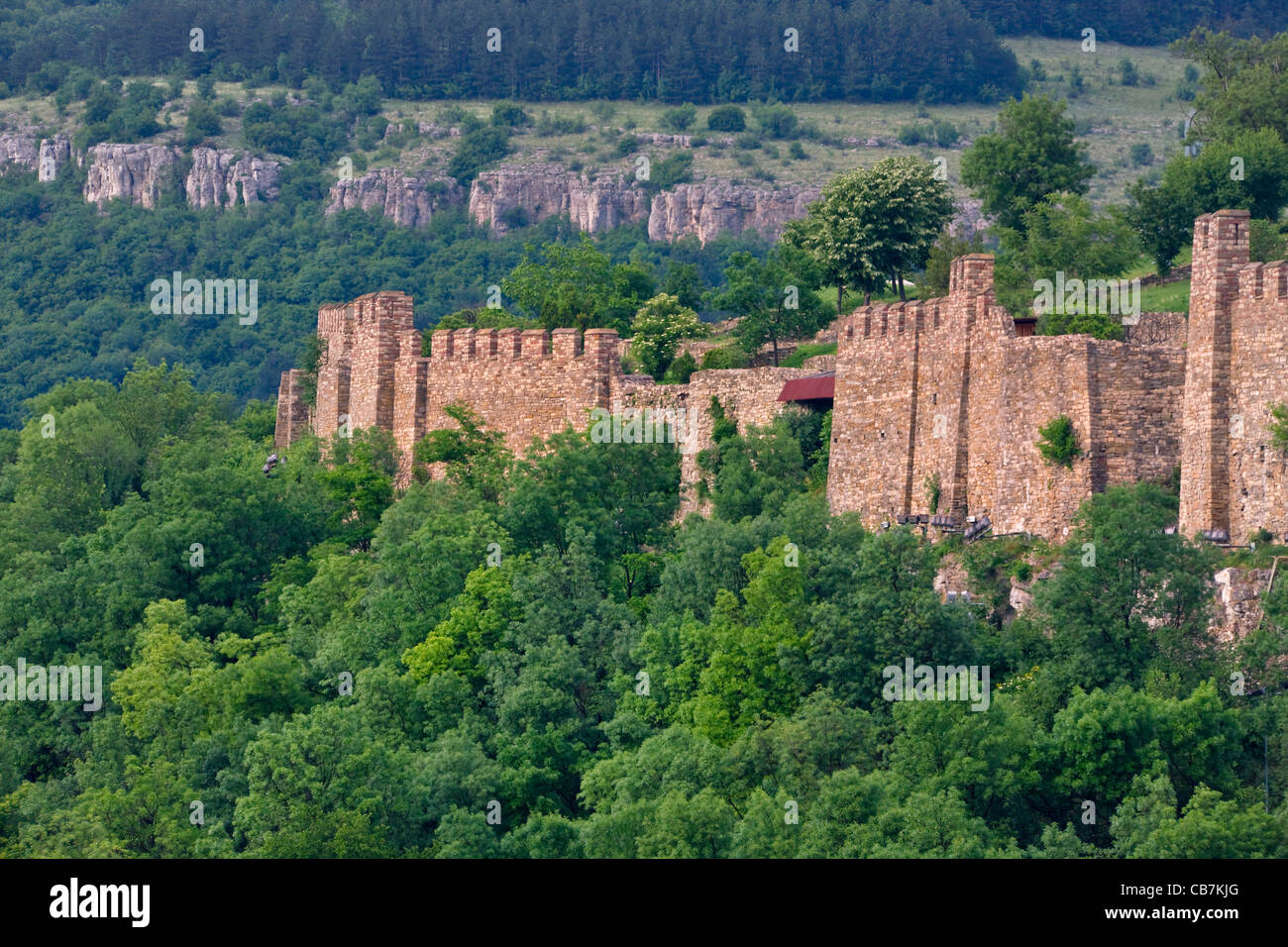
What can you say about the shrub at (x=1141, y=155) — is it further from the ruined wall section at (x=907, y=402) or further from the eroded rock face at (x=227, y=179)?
the ruined wall section at (x=907, y=402)

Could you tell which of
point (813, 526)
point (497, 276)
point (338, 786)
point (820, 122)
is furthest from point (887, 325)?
point (820, 122)

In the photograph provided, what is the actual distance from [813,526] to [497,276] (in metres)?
101

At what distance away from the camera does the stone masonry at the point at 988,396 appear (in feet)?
154

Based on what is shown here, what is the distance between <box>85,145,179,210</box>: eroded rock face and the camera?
17631 cm

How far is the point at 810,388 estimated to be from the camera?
5769 cm

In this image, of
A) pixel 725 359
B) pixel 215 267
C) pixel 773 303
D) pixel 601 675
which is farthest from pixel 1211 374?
pixel 215 267

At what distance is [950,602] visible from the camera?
165 feet

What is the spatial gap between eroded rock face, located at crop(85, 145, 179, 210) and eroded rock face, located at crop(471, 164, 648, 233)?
2200cm

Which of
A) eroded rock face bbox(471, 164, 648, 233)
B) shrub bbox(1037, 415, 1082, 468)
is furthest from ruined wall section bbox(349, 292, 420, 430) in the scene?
eroded rock face bbox(471, 164, 648, 233)

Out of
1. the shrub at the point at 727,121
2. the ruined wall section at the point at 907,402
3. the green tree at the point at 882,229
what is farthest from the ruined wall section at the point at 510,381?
the shrub at the point at 727,121

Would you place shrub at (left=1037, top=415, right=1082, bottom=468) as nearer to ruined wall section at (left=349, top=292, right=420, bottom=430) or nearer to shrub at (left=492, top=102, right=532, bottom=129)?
ruined wall section at (left=349, top=292, right=420, bottom=430)

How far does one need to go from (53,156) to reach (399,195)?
26.7 metres

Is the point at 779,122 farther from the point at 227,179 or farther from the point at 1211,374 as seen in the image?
the point at 1211,374

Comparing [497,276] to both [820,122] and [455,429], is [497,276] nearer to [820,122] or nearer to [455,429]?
[820,122]
